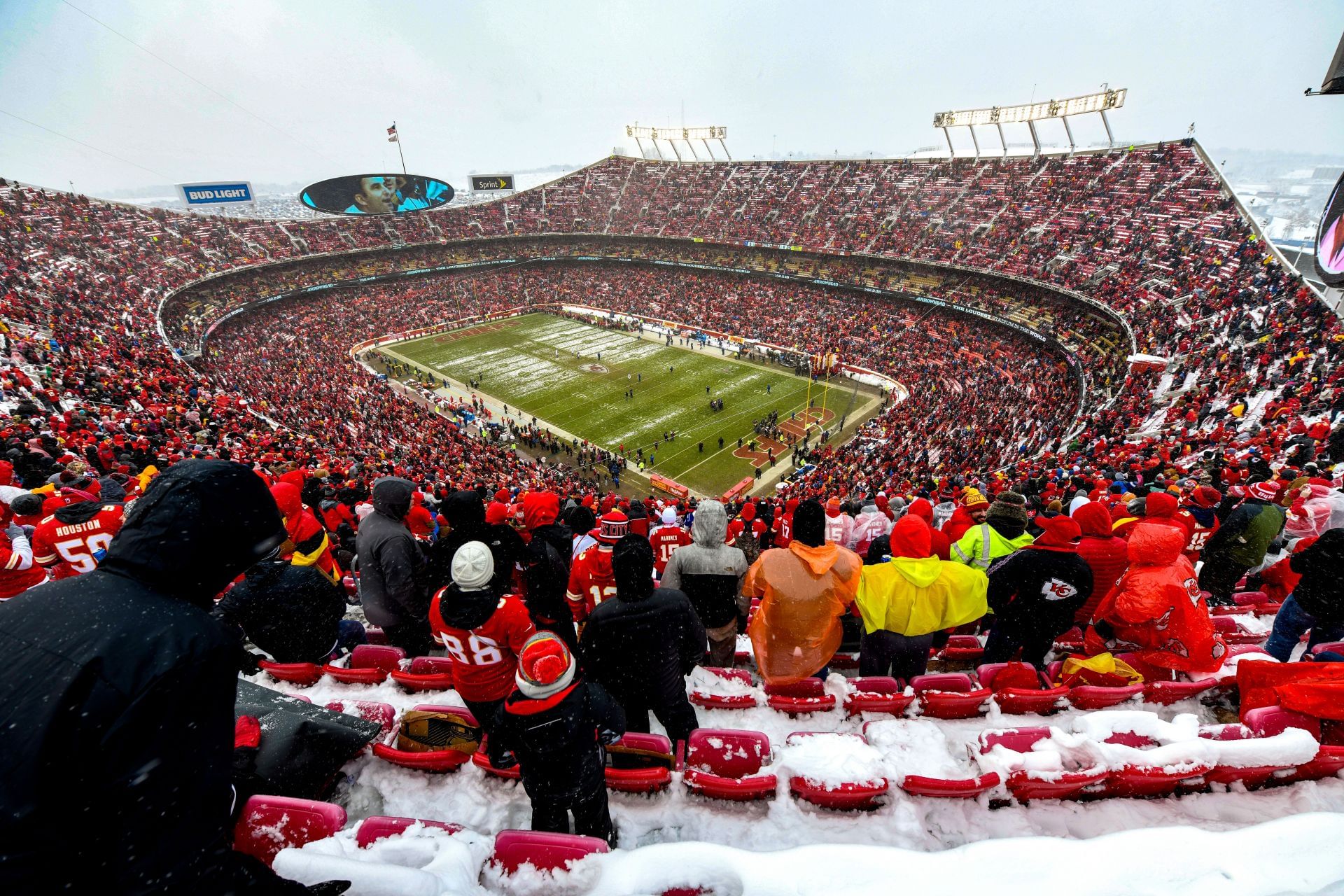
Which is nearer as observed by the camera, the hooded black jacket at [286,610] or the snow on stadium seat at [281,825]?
the snow on stadium seat at [281,825]

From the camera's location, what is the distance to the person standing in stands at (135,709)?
1295 millimetres

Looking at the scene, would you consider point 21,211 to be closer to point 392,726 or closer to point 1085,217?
point 392,726

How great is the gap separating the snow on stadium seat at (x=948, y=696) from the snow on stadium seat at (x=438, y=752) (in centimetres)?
328

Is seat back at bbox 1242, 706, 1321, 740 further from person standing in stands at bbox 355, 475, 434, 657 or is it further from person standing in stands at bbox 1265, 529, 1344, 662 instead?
person standing in stands at bbox 355, 475, 434, 657

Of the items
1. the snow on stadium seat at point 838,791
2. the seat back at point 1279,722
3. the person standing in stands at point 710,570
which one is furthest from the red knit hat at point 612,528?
the seat back at point 1279,722

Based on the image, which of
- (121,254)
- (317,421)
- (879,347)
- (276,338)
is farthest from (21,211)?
(879,347)

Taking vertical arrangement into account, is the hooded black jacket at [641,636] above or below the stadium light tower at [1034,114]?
below

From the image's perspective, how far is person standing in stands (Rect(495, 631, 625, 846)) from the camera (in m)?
2.94

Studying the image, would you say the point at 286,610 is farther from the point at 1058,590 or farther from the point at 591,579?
the point at 1058,590

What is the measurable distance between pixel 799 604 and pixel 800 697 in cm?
89

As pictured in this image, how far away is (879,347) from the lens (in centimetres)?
3600

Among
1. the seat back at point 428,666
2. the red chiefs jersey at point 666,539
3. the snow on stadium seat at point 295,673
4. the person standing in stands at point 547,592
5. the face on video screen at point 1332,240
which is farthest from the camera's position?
the face on video screen at point 1332,240

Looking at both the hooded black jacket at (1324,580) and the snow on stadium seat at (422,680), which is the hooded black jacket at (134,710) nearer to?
the snow on stadium seat at (422,680)

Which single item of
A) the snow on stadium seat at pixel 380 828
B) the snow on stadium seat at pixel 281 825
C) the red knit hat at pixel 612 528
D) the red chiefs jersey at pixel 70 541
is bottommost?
the snow on stadium seat at pixel 380 828
